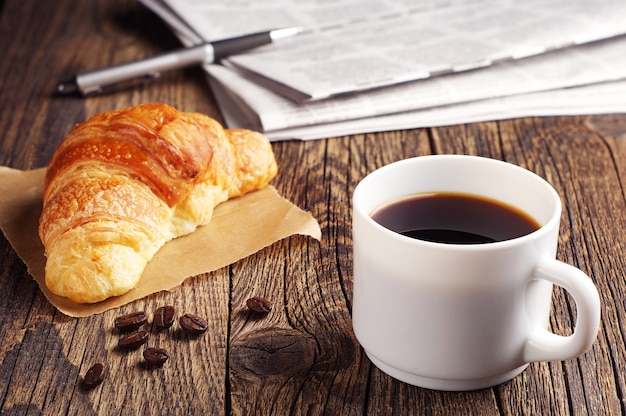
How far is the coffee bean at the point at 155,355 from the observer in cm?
85

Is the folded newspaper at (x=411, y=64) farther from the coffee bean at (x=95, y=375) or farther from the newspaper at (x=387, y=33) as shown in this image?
the coffee bean at (x=95, y=375)

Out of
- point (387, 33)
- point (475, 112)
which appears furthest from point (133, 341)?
point (387, 33)

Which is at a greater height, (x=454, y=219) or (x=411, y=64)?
(x=454, y=219)

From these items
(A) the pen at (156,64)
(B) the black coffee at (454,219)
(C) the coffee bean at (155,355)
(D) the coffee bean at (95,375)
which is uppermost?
(B) the black coffee at (454,219)

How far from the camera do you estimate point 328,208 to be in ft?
3.84

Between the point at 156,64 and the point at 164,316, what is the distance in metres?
0.79

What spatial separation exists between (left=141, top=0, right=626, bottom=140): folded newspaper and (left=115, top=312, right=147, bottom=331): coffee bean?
53 cm

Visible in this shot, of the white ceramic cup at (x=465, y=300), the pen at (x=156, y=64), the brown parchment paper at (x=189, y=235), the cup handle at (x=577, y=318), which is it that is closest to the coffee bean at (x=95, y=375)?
the brown parchment paper at (x=189, y=235)

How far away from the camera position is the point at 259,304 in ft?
3.08

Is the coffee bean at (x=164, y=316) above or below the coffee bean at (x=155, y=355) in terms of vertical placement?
below

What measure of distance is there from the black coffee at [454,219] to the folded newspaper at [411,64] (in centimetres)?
56

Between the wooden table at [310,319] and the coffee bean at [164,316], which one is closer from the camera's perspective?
the wooden table at [310,319]

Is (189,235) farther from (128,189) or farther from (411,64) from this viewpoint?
(411,64)

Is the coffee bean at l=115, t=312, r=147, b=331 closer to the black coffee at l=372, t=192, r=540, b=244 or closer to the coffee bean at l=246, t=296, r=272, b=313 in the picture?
the coffee bean at l=246, t=296, r=272, b=313
